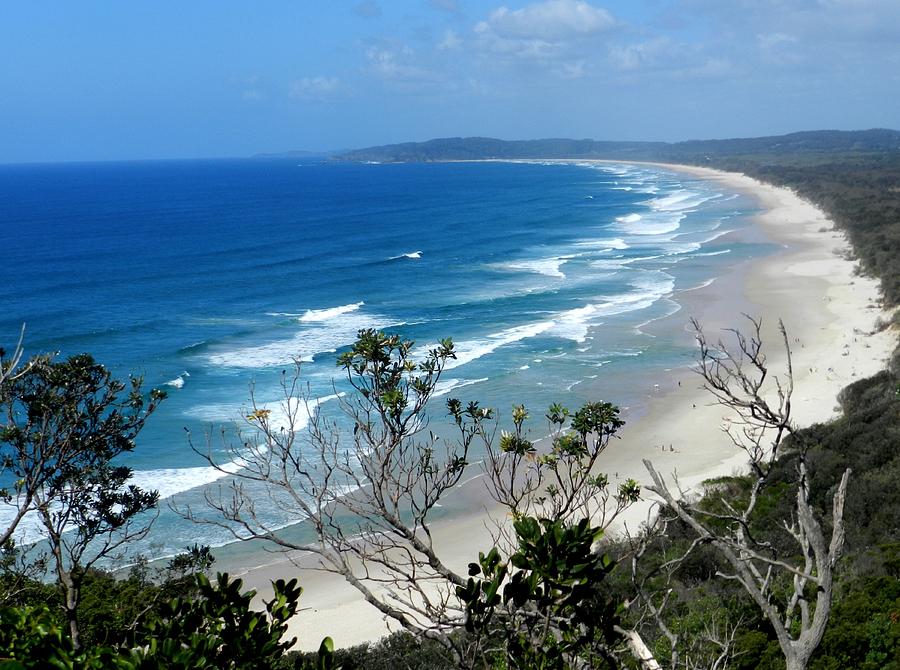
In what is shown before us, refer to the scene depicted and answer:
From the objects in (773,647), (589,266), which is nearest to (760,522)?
(773,647)

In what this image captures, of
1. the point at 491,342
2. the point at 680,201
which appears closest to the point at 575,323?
the point at 491,342

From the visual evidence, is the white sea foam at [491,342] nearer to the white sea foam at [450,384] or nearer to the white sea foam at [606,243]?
the white sea foam at [450,384]

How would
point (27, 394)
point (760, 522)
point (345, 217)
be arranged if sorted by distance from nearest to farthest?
point (27, 394) < point (760, 522) < point (345, 217)

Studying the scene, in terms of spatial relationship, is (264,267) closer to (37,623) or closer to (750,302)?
(750,302)

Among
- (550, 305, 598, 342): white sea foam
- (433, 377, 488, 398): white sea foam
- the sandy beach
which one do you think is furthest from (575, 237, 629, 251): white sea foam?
(433, 377, 488, 398): white sea foam

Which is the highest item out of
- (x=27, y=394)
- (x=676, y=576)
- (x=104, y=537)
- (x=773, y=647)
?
(x=27, y=394)

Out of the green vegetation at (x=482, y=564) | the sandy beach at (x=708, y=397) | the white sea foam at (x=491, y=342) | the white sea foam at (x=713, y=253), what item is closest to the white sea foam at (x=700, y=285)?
the sandy beach at (x=708, y=397)
